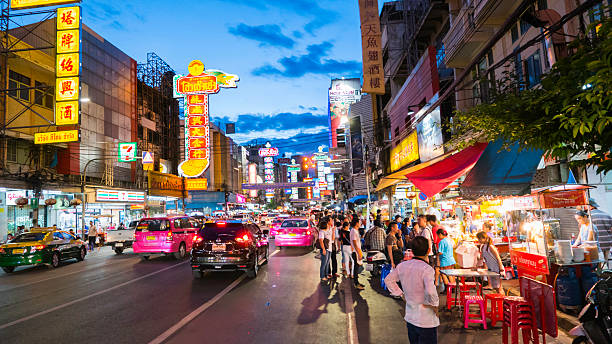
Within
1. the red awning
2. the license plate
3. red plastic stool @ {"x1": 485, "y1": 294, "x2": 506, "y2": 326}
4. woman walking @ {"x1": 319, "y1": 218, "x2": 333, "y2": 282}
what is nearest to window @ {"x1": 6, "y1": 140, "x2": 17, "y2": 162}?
the license plate

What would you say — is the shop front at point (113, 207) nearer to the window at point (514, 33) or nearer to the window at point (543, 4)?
the window at point (514, 33)

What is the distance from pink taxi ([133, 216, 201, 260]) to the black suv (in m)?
5.68

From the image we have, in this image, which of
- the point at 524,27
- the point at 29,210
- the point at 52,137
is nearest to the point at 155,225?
the point at 52,137

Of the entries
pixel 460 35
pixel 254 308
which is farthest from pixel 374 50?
pixel 254 308

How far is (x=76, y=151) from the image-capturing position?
31.9 m

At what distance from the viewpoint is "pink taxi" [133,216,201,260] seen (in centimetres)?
1736

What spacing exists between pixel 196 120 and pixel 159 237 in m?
24.0

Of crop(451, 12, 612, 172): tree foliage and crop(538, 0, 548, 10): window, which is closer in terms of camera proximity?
crop(451, 12, 612, 172): tree foliage

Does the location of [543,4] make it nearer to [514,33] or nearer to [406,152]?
[514,33]

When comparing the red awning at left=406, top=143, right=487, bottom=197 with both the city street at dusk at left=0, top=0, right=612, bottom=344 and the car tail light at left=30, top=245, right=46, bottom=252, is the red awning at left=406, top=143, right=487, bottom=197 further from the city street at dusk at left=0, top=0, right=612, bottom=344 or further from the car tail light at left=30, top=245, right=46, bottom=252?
the car tail light at left=30, top=245, right=46, bottom=252

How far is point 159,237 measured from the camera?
57.0 ft

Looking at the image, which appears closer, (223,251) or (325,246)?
(325,246)

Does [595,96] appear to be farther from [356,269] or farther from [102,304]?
[102,304]

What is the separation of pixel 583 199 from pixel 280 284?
7749mm
